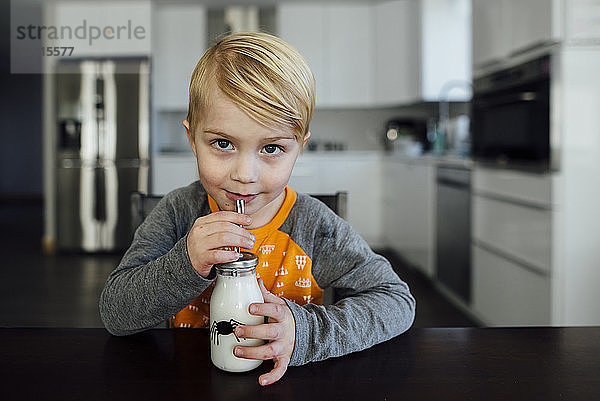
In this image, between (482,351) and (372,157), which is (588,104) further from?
(372,157)

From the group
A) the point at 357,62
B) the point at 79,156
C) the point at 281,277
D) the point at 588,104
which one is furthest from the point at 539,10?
the point at 79,156

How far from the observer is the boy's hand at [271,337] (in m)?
0.56

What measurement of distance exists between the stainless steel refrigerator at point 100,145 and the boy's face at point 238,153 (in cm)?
429

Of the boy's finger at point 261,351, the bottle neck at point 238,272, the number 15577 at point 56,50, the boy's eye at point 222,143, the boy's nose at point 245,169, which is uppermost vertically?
the number 15577 at point 56,50

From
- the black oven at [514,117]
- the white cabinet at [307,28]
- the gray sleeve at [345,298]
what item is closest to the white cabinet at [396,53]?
the white cabinet at [307,28]

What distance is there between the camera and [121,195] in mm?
4797

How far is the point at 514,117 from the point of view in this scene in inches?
97.2

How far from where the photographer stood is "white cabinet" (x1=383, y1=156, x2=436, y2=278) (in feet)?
11.8

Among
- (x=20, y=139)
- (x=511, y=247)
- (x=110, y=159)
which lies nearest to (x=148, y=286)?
(x=511, y=247)

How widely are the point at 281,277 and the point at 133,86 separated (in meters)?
4.34

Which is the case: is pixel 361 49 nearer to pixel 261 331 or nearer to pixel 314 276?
pixel 314 276

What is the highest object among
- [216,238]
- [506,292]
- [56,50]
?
[56,50]

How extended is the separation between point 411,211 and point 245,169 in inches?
138

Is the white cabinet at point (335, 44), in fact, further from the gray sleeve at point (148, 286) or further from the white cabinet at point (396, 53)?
the gray sleeve at point (148, 286)
